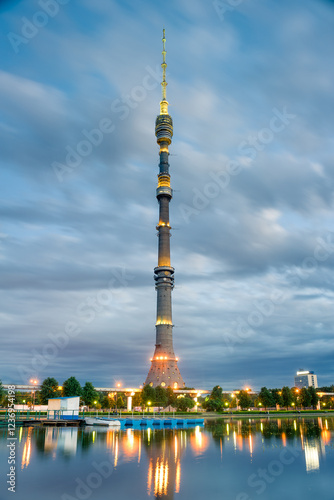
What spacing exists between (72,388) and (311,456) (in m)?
88.9

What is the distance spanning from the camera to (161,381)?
15775cm

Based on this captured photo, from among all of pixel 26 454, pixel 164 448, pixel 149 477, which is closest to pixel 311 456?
pixel 164 448

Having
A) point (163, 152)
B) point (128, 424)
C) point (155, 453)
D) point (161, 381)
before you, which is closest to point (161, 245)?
point (163, 152)

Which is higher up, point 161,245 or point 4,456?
point 161,245

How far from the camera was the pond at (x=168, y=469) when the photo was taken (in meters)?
29.6

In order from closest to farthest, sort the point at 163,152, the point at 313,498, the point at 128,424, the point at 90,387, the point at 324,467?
1. the point at 313,498
2. the point at 324,467
3. the point at 128,424
4. the point at 90,387
5. the point at 163,152

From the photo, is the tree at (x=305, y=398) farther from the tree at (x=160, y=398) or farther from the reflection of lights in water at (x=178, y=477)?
the reflection of lights in water at (x=178, y=477)

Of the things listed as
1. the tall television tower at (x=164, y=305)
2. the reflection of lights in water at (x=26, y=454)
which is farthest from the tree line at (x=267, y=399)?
the reflection of lights in water at (x=26, y=454)

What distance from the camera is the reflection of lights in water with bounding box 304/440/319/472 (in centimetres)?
3956

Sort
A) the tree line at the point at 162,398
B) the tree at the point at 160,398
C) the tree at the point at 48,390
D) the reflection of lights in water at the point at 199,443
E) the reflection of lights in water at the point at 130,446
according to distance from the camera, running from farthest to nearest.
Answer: the tree at the point at 160,398
the tree at the point at 48,390
the tree line at the point at 162,398
the reflection of lights in water at the point at 199,443
the reflection of lights in water at the point at 130,446

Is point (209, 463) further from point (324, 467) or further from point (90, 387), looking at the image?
point (90, 387)

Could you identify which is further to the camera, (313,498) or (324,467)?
(324,467)

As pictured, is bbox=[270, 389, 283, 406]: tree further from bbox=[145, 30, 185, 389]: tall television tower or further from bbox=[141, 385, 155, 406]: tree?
bbox=[141, 385, 155, 406]: tree

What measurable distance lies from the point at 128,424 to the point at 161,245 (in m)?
96.0
